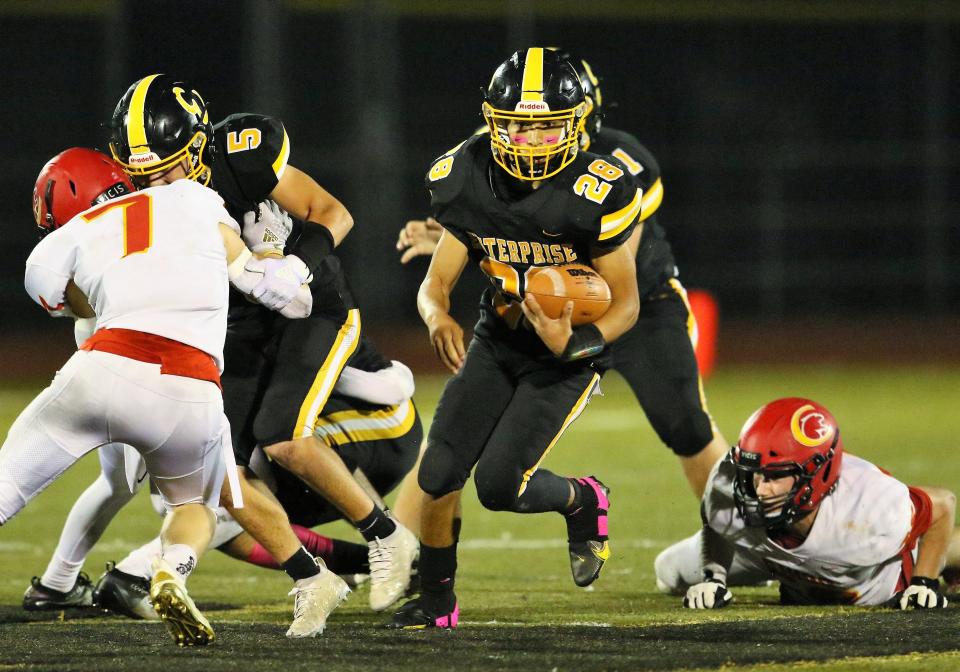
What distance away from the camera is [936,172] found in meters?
17.4

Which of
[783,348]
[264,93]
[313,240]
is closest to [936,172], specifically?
[783,348]

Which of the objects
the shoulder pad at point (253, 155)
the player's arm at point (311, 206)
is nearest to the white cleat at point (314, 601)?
the player's arm at point (311, 206)

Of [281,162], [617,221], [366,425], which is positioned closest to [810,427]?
[617,221]

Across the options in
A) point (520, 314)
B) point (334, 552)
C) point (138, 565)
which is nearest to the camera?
point (520, 314)

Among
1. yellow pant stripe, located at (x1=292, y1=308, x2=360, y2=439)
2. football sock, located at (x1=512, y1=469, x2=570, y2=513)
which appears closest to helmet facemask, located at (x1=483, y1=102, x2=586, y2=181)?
yellow pant stripe, located at (x1=292, y1=308, x2=360, y2=439)

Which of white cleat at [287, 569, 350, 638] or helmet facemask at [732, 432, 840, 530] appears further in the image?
helmet facemask at [732, 432, 840, 530]

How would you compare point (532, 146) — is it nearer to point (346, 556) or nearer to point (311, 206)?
point (311, 206)

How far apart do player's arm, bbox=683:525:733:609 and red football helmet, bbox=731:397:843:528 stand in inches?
11.2

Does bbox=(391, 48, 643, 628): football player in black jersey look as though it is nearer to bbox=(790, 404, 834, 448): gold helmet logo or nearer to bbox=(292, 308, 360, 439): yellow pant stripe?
bbox=(292, 308, 360, 439): yellow pant stripe

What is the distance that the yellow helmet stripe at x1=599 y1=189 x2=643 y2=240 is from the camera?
181 inches

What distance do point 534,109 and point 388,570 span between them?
1551 millimetres

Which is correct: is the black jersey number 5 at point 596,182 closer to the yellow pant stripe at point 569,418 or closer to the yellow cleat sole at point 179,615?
the yellow pant stripe at point 569,418

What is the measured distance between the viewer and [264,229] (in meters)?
5.06

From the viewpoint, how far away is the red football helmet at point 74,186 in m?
4.62
